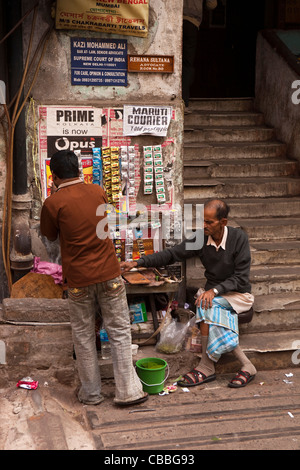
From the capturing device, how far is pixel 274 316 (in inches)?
244

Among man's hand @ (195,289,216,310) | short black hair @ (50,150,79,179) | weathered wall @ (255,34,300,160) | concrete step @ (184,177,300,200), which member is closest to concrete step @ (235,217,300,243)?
concrete step @ (184,177,300,200)

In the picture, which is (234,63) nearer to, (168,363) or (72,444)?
(168,363)

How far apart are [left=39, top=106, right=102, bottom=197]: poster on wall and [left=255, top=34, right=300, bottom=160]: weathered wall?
145 inches

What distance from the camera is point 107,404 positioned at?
16.9ft

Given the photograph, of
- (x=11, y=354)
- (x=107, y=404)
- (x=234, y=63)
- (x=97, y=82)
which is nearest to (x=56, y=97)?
(x=97, y=82)

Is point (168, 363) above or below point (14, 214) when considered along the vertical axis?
below

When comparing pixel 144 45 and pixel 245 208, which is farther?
pixel 245 208

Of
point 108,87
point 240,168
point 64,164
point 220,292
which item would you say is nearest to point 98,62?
point 108,87

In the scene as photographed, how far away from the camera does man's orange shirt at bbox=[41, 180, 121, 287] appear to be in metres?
4.71

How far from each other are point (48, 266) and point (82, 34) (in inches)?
88.8

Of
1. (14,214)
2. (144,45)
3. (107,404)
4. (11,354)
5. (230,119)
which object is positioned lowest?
(107,404)

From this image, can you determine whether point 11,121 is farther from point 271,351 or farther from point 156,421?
point 271,351

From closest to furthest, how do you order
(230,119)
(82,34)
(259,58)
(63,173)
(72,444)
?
(72,444)
(63,173)
(82,34)
(230,119)
(259,58)

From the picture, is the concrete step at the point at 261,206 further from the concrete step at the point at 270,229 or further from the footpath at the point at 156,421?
the footpath at the point at 156,421
